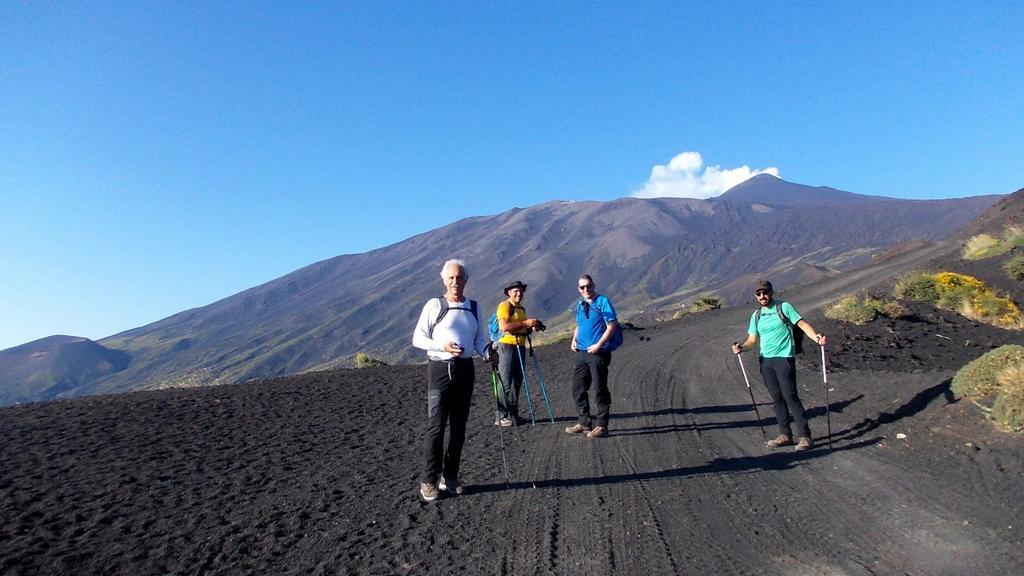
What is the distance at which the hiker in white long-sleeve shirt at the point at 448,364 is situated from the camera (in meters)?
4.70

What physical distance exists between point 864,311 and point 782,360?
8823 mm

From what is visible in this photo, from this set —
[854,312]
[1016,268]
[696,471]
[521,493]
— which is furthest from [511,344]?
[1016,268]

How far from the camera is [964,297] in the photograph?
13422 millimetres

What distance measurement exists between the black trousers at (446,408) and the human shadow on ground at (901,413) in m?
4.23

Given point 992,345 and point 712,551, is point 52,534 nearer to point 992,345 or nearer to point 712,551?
point 712,551

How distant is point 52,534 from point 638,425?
19.4ft

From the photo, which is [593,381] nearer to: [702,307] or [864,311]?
[864,311]

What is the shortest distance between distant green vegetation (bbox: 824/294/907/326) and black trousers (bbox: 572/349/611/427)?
9.11 m

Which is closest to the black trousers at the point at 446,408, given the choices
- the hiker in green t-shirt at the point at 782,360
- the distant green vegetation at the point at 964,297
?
the hiker in green t-shirt at the point at 782,360

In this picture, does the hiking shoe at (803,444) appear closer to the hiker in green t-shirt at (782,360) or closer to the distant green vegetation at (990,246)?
the hiker in green t-shirt at (782,360)

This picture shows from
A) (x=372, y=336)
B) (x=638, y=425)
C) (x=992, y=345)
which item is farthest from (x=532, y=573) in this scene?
(x=372, y=336)

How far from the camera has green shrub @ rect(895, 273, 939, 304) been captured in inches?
561

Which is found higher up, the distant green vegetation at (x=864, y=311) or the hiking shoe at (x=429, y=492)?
the hiking shoe at (x=429, y=492)

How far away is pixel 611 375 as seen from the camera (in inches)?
455
